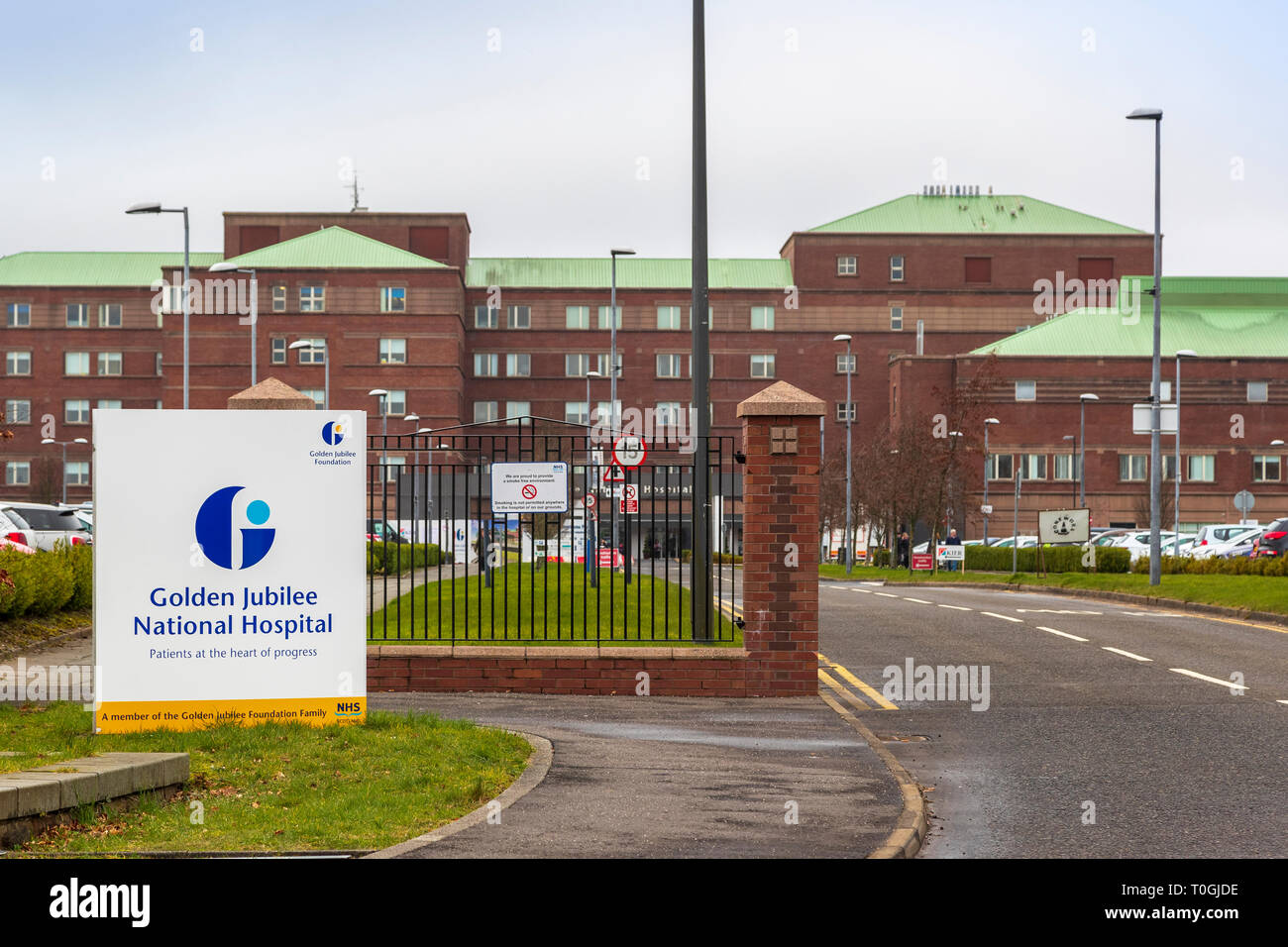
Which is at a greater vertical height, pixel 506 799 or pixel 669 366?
pixel 669 366

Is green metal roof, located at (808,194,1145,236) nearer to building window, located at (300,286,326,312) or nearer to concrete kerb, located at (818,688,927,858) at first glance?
building window, located at (300,286,326,312)

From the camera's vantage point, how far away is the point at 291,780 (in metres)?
8.61

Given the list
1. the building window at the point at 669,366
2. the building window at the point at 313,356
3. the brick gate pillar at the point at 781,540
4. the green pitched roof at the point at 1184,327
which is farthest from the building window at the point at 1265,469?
the brick gate pillar at the point at 781,540

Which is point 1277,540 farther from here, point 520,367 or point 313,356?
point 313,356

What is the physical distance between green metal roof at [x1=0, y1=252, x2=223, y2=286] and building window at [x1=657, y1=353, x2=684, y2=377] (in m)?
29.9

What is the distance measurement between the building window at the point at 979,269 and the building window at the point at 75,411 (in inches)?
2189

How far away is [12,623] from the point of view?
17.5 meters

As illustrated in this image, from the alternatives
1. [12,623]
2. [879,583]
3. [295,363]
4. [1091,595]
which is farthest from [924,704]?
[295,363]

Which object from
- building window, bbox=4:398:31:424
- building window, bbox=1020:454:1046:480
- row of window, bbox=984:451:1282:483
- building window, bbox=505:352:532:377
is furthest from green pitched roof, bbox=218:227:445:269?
building window, bbox=1020:454:1046:480

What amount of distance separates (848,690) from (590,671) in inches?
106

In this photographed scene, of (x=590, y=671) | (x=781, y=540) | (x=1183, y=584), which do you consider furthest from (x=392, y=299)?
(x=781, y=540)

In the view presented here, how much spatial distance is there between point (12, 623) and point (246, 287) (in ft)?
236

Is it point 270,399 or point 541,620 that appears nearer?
point 270,399
